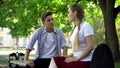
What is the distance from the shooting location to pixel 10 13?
34.5 metres

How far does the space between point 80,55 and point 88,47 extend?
0.14m

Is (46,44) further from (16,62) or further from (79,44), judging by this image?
(16,62)

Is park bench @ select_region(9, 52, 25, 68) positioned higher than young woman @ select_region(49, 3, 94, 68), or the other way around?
young woman @ select_region(49, 3, 94, 68)

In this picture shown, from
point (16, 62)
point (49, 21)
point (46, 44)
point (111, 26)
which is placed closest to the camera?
point (49, 21)

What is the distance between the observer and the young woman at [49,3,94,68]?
4879 mm

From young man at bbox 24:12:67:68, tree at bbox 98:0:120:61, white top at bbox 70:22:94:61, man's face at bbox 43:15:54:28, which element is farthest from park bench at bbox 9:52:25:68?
tree at bbox 98:0:120:61

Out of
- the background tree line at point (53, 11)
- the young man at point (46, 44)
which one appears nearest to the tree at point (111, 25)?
the background tree line at point (53, 11)

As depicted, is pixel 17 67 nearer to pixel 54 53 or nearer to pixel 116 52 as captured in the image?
pixel 54 53

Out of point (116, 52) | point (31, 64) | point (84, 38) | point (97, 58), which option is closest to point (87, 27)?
point (84, 38)

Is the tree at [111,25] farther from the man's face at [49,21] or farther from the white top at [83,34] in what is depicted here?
the white top at [83,34]

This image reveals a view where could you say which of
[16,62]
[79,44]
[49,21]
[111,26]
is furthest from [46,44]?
[111,26]

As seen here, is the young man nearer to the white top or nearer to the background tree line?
the white top

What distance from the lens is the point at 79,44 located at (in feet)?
16.6

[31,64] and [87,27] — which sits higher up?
[87,27]
